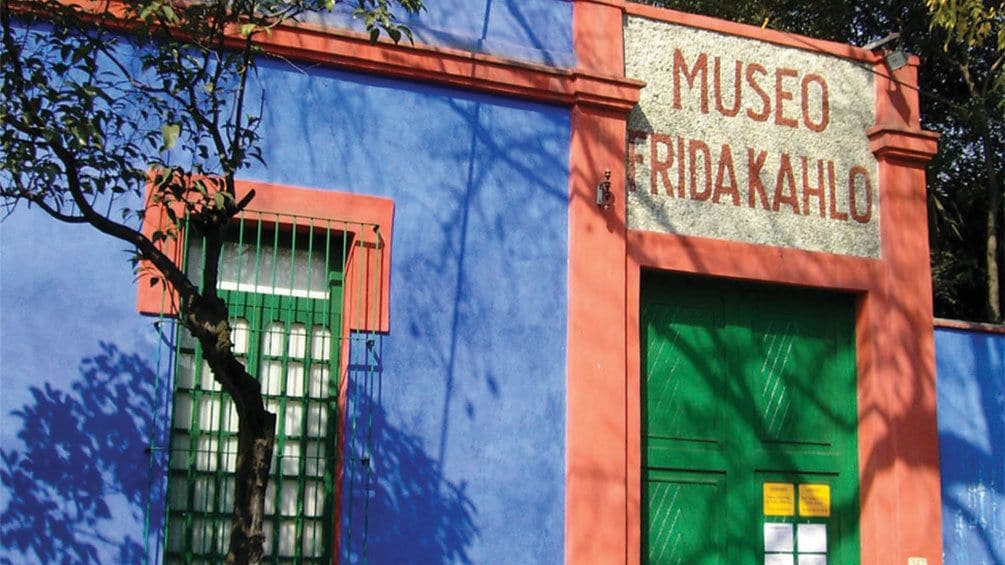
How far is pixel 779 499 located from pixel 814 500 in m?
0.31

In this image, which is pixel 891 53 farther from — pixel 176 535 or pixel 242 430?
pixel 176 535

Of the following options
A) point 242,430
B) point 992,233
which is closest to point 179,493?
point 242,430

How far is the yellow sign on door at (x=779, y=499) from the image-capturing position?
30.5 ft

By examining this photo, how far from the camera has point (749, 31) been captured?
977 centimetres

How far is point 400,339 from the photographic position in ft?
27.2

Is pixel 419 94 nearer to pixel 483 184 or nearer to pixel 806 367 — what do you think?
pixel 483 184

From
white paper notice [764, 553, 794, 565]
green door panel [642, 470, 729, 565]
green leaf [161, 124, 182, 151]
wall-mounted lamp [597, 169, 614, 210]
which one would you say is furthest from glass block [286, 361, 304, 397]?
white paper notice [764, 553, 794, 565]

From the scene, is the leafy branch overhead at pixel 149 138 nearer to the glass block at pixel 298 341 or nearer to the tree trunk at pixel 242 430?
the tree trunk at pixel 242 430

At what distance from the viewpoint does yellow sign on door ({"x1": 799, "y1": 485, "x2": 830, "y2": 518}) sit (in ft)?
30.8

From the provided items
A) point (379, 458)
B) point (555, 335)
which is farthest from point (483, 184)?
point (379, 458)

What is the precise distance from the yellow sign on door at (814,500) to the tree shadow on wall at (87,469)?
459 centimetres

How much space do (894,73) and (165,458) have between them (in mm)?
6284

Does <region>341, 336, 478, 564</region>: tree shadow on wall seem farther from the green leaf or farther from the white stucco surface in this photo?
the green leaf

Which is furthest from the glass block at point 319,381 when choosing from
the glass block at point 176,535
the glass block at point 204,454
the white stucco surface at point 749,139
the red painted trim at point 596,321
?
the white stucco surface at point 749,139
